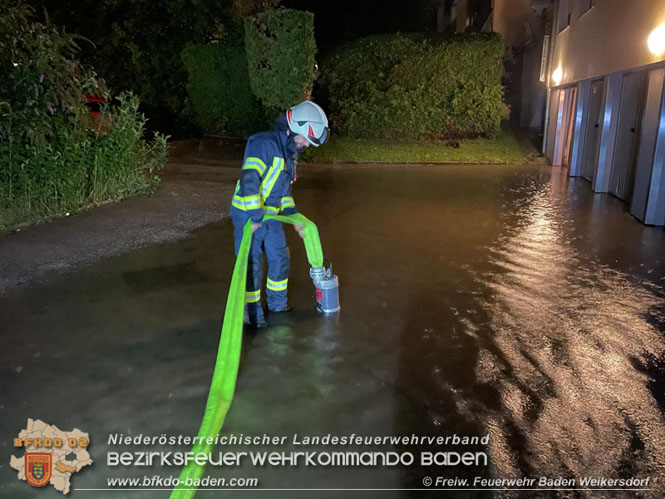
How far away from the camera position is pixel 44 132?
7949 mm

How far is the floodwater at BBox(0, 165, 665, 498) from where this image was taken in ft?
10.3

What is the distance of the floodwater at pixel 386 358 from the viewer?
3127 millimetres

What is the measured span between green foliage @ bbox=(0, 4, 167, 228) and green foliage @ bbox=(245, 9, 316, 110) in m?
6.43

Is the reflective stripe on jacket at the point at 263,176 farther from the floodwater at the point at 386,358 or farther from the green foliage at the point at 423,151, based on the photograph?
the green foliage at the point at 423,151

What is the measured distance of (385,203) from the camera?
9.95 meters

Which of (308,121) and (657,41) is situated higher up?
(657,41)

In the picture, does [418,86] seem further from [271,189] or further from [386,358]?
[386,358]

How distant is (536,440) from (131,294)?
13.2 ft

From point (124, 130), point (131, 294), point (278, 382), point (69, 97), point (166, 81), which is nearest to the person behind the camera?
point (278, 382)

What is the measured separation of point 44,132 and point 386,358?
645cm

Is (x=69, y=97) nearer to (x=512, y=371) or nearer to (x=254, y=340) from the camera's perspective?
(x=254, y=340)

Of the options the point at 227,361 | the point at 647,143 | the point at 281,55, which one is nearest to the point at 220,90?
the point at 281,55

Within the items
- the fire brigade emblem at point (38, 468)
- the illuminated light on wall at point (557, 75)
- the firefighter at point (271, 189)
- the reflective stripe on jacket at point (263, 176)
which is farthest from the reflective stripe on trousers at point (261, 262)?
the illuminated light on wall at point (557, 75)

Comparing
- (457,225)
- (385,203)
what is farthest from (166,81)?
(457,225)
